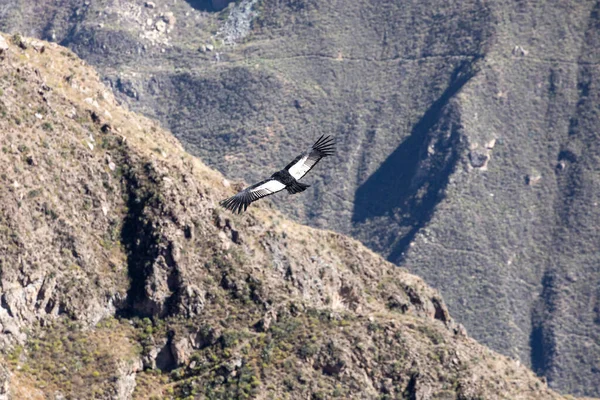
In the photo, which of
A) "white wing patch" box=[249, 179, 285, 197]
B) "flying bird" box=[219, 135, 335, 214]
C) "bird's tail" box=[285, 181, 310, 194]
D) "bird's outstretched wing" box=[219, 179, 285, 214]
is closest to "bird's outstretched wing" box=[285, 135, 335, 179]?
"flying bird" box=[219, 135, 335, 214]

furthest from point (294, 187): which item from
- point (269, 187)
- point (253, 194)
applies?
point (253, 194)

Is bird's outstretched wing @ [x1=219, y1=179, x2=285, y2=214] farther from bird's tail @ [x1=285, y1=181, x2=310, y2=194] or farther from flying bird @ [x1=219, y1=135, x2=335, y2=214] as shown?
bird's tail @ [x1=285, y1=181, x2=310, y2=194]

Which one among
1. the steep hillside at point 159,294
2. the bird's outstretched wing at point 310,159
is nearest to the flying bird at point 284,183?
the bird's outstretched wing at point 310,159

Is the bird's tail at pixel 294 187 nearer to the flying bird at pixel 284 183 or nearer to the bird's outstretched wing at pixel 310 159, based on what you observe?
the flying bird at pixel 284 183

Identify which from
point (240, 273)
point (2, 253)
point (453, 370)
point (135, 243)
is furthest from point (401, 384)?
point (2, 253)

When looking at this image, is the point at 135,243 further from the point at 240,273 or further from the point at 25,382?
the point at 25,382

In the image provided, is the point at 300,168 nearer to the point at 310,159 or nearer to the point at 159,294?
the point at 310,159
